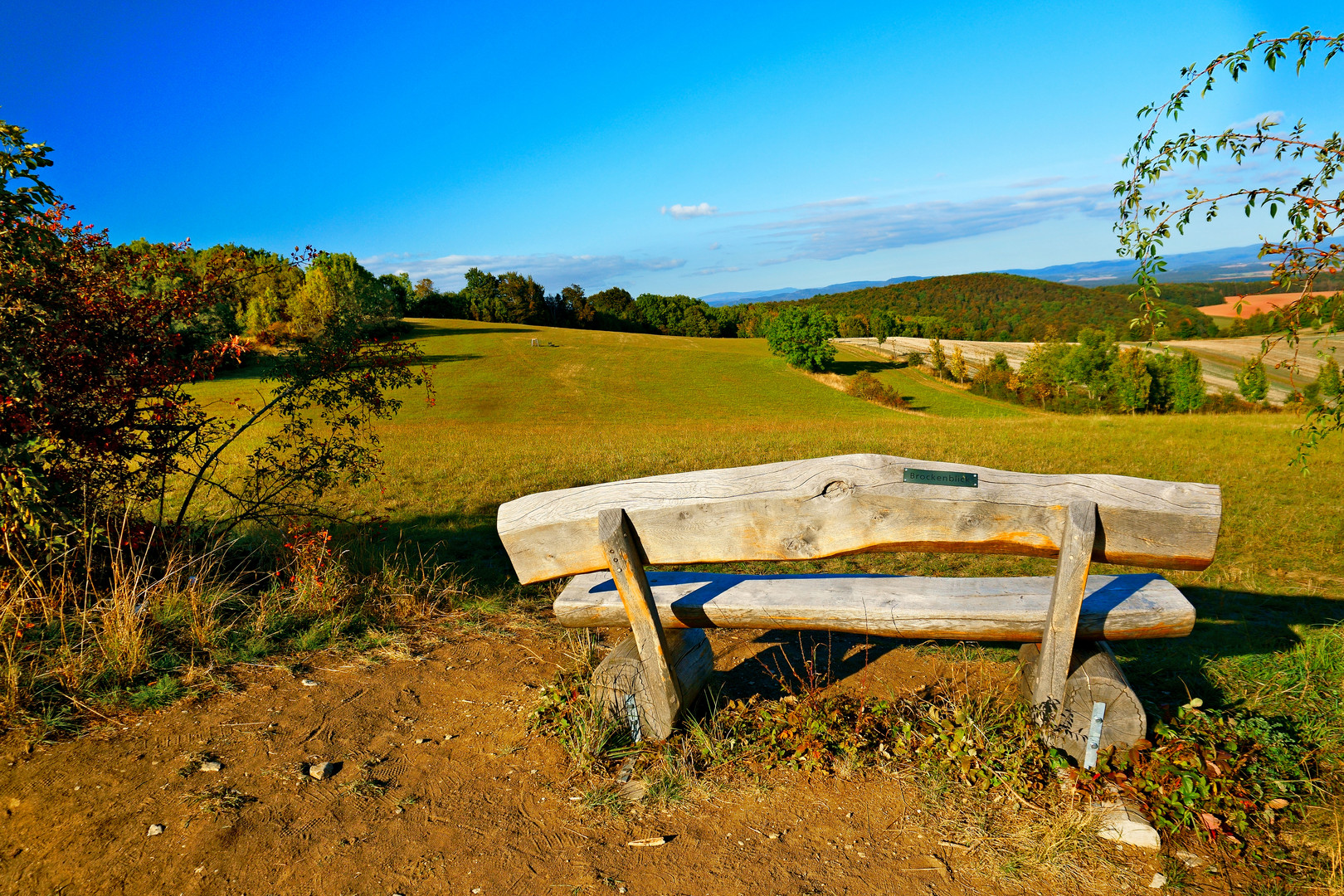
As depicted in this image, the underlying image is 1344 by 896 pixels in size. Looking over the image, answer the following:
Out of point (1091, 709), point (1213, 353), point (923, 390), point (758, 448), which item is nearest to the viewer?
point (1091, 709)

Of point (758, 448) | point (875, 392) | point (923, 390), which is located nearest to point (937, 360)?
point (923, 390)

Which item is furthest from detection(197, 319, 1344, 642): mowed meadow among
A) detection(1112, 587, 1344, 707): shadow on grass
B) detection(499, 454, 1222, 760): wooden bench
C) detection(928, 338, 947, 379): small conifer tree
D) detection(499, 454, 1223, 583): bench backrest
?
detection(928, 338, 947, 379): small conifer tree

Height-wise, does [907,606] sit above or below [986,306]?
below

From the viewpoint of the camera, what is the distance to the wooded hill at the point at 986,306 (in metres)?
89.8

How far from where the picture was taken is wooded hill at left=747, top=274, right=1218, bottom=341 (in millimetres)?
89812

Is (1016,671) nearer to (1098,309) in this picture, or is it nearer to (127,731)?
(127,731)

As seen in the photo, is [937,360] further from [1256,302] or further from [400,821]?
[400,821]

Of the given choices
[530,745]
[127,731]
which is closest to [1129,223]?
[530,745]

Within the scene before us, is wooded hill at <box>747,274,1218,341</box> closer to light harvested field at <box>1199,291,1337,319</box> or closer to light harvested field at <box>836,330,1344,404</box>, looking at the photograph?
light harvested field at <box>836,330,1344,404</box>

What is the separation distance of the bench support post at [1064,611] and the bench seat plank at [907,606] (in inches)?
4.6

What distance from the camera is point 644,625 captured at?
3.47 metres

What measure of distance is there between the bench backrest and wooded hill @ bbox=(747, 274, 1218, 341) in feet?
276

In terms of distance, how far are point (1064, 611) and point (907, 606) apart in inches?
27.2

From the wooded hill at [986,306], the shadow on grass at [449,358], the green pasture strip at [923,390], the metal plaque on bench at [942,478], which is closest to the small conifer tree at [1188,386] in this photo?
the green pasture strip at [923,390]
